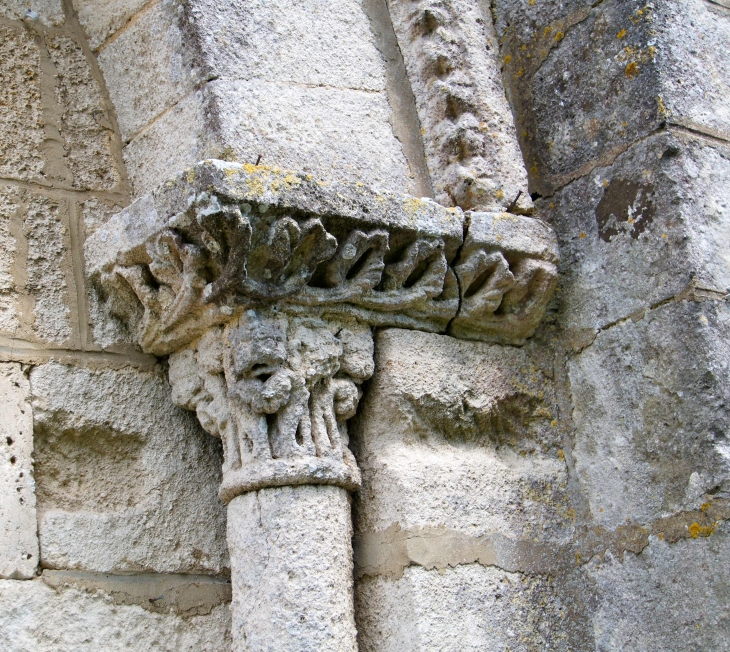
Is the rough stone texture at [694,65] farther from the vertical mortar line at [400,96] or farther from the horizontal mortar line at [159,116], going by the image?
the horizontal mortar line at [159,116]

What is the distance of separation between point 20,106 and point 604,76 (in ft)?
4.95

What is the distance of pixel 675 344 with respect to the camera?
236 centimetres

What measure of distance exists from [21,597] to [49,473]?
30cm

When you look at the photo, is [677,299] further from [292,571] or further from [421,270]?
[292,571]

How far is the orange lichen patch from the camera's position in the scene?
2595 millimetres

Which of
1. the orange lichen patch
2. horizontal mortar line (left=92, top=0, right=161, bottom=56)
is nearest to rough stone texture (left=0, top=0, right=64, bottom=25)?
horizontal mortar line (left=92, top=0, right=161, bottom=56)

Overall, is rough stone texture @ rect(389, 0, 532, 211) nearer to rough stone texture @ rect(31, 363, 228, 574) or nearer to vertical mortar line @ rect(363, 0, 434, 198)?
vertical mortar line @ rect(363, 0, 434, 198)

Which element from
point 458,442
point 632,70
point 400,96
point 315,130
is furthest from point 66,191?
point 632,70

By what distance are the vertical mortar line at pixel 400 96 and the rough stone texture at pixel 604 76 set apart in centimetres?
34

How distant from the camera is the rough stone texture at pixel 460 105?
261cm

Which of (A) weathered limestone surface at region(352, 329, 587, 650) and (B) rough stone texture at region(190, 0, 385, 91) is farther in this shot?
(B) rough stone texture at region(190, 0, 385, 91)

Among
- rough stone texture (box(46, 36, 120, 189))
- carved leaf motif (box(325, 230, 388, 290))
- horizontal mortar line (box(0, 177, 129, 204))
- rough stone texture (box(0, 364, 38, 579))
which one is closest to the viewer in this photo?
rough stone texture (box(0, 364, 38, 579))

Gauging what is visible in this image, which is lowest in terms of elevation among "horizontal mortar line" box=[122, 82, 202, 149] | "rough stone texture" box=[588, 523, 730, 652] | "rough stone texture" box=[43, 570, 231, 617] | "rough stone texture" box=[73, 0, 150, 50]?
"rough stone texture" box=[588, 523, 730, 652]

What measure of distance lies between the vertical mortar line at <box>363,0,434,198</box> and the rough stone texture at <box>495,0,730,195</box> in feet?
1.13
